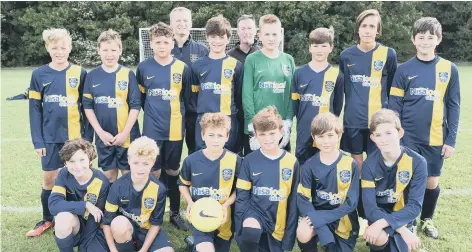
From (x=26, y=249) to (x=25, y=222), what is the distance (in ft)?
1.66

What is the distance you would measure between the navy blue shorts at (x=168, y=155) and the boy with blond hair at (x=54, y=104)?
24.0 inches

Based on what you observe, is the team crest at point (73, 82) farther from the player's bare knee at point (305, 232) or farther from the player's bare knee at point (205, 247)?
the player's bare knee at point (305, 232)

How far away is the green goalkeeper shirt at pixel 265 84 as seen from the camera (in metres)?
3.38

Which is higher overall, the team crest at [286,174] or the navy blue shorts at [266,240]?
the team crest at [286,174]

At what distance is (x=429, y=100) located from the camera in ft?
10.4

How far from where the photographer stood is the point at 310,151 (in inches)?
133

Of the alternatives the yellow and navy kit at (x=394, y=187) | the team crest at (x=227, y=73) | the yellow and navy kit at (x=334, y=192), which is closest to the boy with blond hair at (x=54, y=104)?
the team crest at (x=227, y=73)

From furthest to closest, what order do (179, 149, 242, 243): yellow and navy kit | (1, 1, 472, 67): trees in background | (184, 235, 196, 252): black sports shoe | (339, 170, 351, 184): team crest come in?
(1, 1, 472, 67): trees in background, (184, 235, 196, 252): black sports shoe, (179, 149, 242, 243): yellow and navy kit, (339, 170, 351, 184): team crest

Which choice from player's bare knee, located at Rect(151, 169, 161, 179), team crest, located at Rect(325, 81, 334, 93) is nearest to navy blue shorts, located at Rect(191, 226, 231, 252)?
player's bare knee, located at Rect(151, 169, 161, 179)

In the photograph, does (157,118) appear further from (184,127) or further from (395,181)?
(395,181)

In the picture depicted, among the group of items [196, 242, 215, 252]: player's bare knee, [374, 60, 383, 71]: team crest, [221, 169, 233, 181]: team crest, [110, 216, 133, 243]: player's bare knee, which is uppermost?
[374, 60, 383, 71]: team crest

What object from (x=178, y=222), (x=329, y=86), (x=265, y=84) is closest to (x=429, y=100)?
(x=329, y=86)

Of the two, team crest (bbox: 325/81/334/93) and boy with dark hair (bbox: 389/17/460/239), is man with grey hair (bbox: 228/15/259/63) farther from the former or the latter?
boy with dark hair (bbox: 389/17/460/239)

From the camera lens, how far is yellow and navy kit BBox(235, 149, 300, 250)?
275 cm
